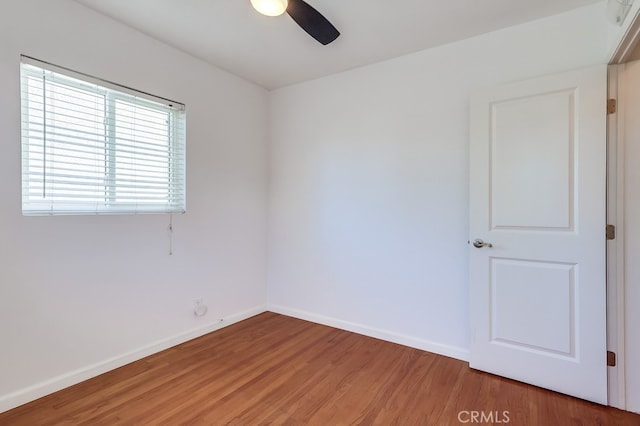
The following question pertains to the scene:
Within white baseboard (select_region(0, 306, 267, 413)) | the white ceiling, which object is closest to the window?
the white ceiling

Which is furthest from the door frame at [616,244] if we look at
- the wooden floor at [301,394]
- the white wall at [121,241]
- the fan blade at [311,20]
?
the white wall at [121,241]

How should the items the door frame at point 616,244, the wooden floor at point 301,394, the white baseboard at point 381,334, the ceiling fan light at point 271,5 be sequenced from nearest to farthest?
the ceiling fan light at point 271,5 < the wooden floor at point 301,394 < the door frame at point 616,244 < the white baseboard at point 381,334

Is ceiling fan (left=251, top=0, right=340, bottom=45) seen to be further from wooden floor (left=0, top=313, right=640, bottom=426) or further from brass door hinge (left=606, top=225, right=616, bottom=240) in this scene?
wooden floor (left=0, top=313, right=640, bottom=426)

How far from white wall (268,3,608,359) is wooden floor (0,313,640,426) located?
1.38 ft

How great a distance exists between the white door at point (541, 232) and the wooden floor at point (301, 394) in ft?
0.69

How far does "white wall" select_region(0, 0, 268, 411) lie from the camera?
1.85 metres

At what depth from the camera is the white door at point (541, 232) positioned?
193 cm

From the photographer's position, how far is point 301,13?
166 cm

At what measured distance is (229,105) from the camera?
10.2 feet

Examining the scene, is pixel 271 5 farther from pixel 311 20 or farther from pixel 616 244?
pixel 616 244

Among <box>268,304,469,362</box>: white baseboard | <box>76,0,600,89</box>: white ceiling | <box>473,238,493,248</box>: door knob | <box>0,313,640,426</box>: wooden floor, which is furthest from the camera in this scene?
<box>268,304,469,362</box>: white baseboard

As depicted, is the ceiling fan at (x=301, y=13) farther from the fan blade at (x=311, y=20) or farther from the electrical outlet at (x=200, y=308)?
the electrical outlet at (x=200, y=308)

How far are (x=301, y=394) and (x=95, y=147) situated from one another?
2168 mm

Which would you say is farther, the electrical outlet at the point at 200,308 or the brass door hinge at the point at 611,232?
the electrical outlet at the point at 200,308
